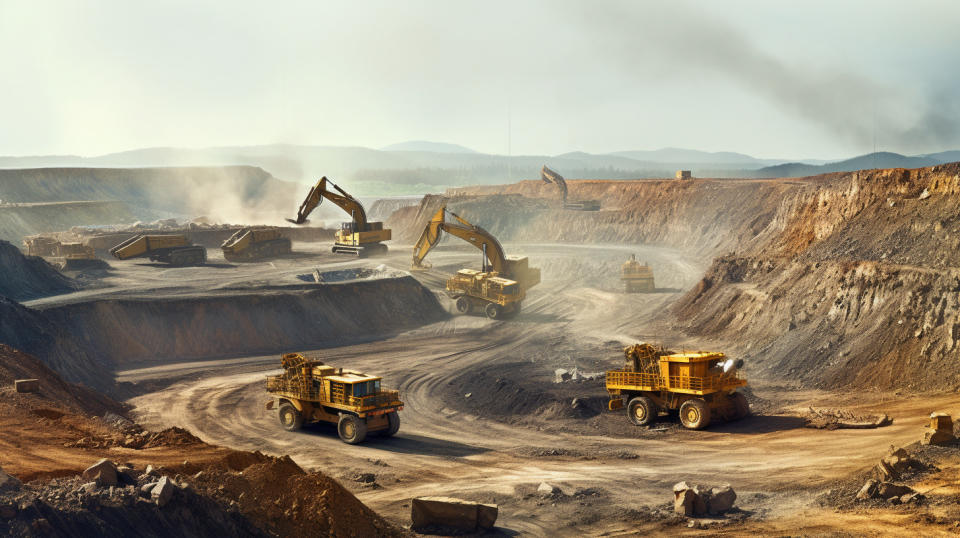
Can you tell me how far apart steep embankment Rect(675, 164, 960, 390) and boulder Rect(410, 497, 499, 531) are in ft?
59.0

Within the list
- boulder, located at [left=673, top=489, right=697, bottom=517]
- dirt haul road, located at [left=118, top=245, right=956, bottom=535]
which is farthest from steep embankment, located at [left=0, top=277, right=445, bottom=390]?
boulder, located at [left=673, top=489, right=697, bottom=517]

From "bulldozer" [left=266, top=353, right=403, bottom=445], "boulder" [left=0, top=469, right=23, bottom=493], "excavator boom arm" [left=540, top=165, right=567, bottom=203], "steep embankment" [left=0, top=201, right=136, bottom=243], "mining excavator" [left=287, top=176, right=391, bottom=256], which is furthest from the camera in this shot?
"excavator boom arm" [left=540, top=165, right=567, bottom=203]

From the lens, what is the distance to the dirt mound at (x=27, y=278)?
43.8m

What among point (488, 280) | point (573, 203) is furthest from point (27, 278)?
point (573, 203)

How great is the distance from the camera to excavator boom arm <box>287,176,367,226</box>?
56844mm

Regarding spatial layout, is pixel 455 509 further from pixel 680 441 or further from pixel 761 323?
pixel 761 323

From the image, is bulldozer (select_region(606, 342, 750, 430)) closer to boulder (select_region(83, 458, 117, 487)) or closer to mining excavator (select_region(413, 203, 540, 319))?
boulder (select_region(83, 458, 117, 487))

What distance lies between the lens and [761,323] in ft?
122

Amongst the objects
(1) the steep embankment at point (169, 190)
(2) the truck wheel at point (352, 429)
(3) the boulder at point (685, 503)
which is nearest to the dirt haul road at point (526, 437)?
(2) the truck wheel at point (352, 429)

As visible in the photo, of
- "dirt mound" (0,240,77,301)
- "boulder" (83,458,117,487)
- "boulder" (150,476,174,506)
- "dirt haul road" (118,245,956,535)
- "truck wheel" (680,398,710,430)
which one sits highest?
"dirt mound" (0,240,77,301)

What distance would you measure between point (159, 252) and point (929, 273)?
51697 mm

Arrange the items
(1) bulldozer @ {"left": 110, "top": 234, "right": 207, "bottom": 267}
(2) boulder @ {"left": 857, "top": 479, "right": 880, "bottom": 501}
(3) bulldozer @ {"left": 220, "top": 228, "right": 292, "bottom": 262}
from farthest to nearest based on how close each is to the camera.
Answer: (3) bulldozer @ {"left": 220, "top": 228, "right": 292, "bottom": 262}, (1) bulldozer @ {"left": 110, "top": 234, "right": 207, "bottom": 267}, (2) boulder @ {"left": 857, "top": 479, "right": 880, "bottom": 501}

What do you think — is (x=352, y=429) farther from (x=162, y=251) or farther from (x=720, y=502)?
(x=162, y=251)

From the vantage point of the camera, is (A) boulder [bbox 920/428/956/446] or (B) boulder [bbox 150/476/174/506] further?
(A) boulder [bbox 920/428/956/446]
